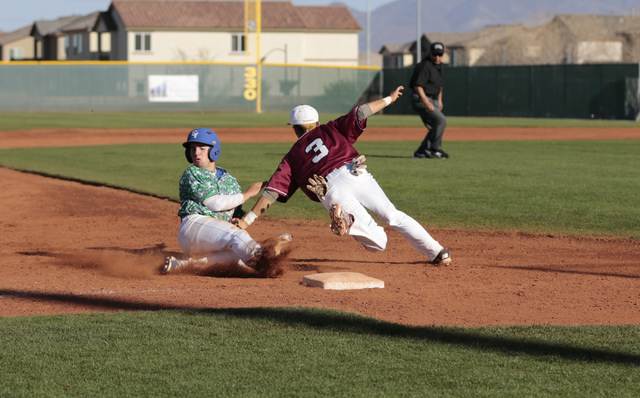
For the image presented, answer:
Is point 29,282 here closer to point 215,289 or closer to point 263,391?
point 215,289

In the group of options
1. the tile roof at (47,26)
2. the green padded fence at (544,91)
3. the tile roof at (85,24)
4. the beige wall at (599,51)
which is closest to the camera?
the green padded fence at (544,91)

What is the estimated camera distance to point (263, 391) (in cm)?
317

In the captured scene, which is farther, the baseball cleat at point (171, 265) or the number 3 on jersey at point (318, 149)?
the baseball cleat at point (171, 265)

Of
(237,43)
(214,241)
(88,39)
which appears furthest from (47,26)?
(214,241)

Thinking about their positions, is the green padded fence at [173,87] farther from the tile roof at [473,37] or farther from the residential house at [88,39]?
the tile roof at [473,37]

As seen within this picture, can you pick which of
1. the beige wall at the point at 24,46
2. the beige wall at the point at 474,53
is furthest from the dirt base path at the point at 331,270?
the beige wall at the point at 24,46

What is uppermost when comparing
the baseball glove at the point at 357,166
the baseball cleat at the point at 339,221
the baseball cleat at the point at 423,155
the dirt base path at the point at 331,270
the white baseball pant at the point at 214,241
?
the baseball glove at the point at 357,166

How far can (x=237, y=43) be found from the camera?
63531 mm

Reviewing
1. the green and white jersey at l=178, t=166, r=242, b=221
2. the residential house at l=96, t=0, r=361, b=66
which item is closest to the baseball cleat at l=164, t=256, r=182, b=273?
the green and white jersey at l=178, t=166, r=242, b=221

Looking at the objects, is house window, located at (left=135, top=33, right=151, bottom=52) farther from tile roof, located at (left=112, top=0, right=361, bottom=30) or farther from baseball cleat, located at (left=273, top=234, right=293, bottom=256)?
baseball cleat, located at (left=273, top=234, right=293, bottom=256)

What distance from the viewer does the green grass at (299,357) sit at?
3.21 metres

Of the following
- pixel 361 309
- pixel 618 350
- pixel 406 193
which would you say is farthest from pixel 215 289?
pixel 406 193

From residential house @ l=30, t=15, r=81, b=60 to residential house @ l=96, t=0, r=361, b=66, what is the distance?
42.1 ft

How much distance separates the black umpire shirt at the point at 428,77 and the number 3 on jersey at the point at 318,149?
8.13 metres
